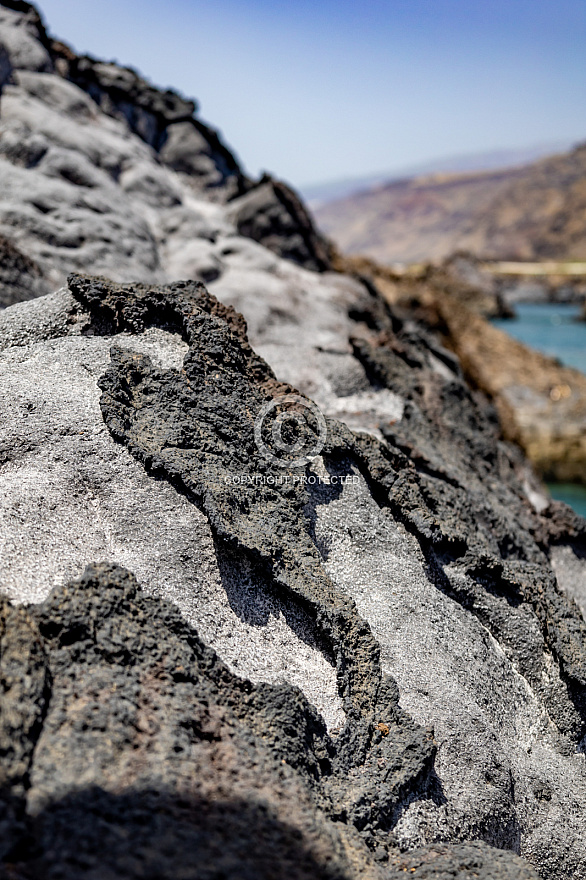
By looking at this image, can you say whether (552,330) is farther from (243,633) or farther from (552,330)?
(243,633)

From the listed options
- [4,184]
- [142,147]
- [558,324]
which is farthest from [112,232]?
[558,324]

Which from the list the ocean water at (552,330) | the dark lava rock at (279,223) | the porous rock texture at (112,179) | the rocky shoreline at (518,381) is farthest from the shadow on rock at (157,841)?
the ocean water at (552,330)

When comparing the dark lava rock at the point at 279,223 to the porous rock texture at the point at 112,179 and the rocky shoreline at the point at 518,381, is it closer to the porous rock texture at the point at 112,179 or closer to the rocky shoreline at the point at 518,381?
the porous rock texture at the point at 112,179

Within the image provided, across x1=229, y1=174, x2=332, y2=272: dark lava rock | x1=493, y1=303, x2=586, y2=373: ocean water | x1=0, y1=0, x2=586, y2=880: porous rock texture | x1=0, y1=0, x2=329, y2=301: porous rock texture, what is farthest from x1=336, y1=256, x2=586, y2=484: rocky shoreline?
x1=493, y1=303, x2=586, y2=373: ocean water

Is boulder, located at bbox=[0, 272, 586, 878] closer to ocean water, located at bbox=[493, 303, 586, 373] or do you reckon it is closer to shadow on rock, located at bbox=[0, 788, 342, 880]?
shadow on rock, located at bbox=[0, 788, 342, 880]

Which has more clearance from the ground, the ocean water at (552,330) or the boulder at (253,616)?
the boulder at (253,616)

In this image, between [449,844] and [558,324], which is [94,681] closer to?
[449,844]
